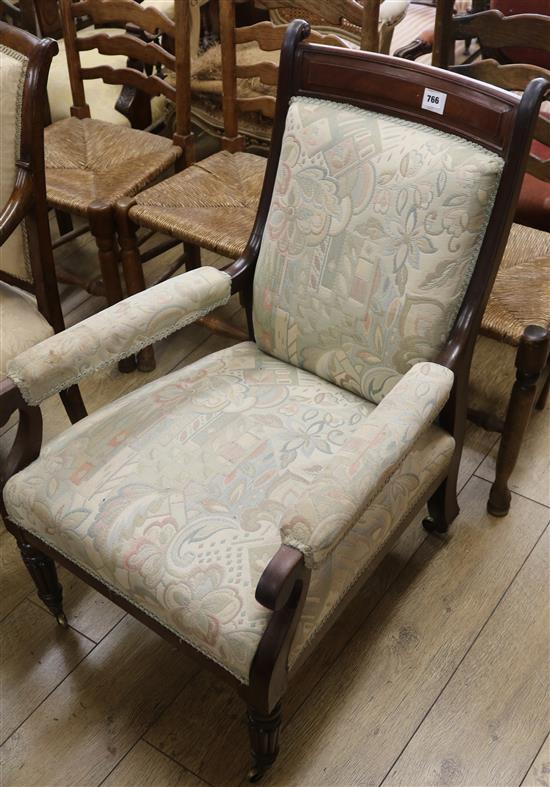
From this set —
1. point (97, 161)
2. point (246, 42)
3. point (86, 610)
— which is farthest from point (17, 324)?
point (246, 42)

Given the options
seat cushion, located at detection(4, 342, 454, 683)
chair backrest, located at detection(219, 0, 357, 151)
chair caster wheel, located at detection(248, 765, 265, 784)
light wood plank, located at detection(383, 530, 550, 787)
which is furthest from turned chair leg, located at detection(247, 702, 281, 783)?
chair backrest, located at detection(219, 0, 357, 151)

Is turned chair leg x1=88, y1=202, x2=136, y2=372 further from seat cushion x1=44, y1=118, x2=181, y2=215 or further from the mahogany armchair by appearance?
the mahogany armchair

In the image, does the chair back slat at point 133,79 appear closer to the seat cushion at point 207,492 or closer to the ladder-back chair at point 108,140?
the ladder-back chair at point 108,140

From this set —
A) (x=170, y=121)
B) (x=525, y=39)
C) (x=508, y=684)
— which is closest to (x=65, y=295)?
(x=170, y=121)

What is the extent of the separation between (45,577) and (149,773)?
38cm

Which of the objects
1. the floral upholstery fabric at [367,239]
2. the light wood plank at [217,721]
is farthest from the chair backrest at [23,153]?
the light wood plank at [217,721]

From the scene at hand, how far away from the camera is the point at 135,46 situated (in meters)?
2.07

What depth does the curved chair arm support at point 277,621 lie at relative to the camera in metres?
0.97

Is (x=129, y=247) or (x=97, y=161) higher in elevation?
(x=97, y=161)

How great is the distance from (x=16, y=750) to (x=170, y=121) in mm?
1894

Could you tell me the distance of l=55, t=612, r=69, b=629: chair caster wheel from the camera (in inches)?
60.0

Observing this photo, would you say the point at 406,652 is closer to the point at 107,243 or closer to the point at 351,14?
the point at 107,243

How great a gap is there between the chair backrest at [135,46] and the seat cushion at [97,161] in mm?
90

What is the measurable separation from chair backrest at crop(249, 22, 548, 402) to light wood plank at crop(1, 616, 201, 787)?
62cm
